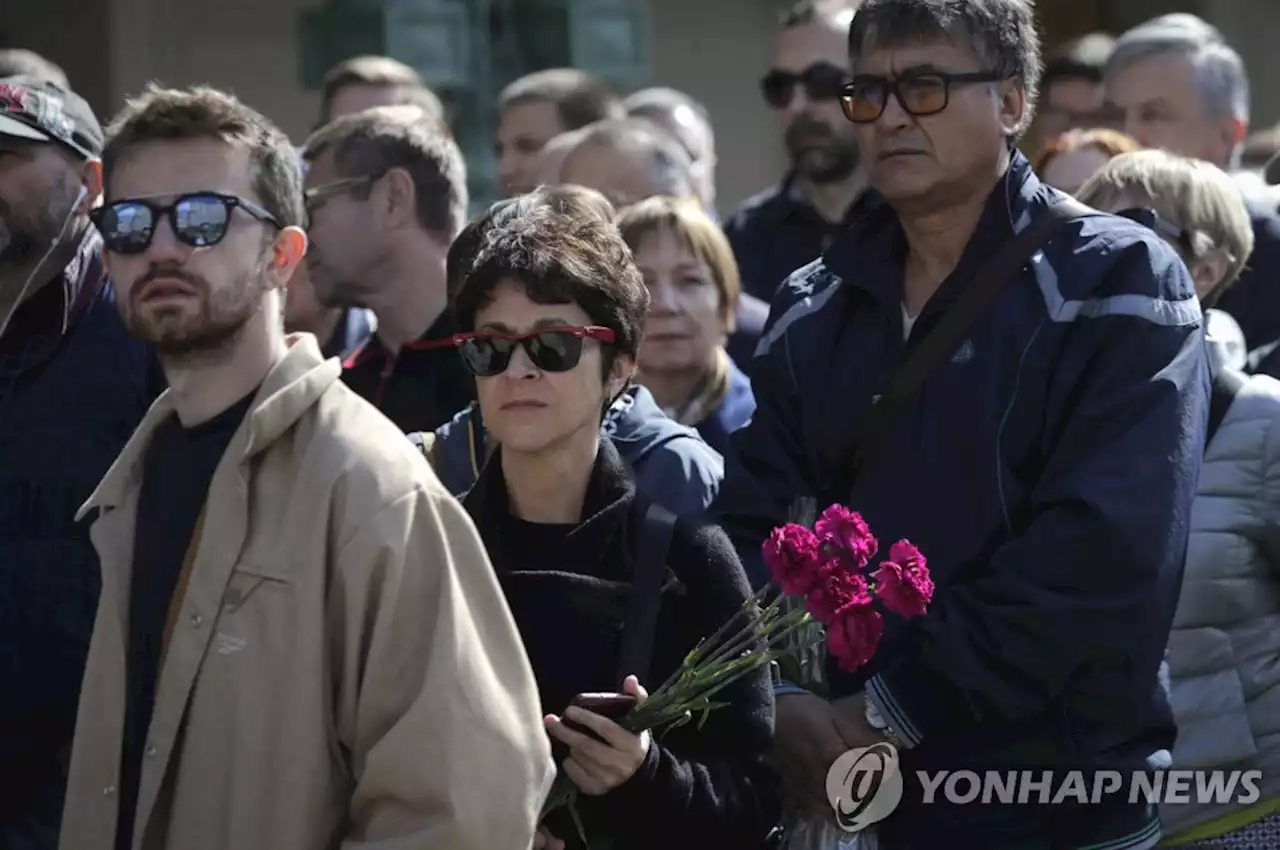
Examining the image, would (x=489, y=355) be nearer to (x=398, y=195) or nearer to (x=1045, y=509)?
(x=1045, y=509)

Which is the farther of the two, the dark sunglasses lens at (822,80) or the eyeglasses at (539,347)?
the dark sunglasses lens at (822,80)

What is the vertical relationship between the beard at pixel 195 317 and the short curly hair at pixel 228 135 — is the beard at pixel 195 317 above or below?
below

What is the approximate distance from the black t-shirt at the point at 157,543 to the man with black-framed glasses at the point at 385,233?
1.84m

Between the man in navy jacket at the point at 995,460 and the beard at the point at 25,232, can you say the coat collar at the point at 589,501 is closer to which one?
the man in navy jacket at the point at 995,460

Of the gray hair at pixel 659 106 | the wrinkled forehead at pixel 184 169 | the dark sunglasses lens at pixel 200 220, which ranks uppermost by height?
the wrinkled forehead at pixel 184 169

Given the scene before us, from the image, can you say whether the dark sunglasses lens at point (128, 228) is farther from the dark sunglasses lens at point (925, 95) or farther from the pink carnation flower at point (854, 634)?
the dark sunglasses lens at point (925, 95)

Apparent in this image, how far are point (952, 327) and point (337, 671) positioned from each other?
128cm

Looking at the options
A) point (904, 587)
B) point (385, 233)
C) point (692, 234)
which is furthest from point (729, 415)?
point (904, 587)

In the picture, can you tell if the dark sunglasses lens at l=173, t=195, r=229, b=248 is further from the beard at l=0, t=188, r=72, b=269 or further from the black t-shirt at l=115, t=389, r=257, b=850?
the beard at l=0, t=188, r=72, b=269

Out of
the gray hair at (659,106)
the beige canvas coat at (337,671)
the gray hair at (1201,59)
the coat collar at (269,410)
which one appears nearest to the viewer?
the beige canvas coat at (337,671)

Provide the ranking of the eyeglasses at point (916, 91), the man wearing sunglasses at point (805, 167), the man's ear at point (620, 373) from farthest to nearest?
the man wearing sunglasses at point (805, 167), the eyeglasses at point (916, 91), the man's ear at point (620, 373)

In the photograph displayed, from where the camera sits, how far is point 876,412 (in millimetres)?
3658

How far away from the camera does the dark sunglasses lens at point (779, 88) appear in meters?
7.14

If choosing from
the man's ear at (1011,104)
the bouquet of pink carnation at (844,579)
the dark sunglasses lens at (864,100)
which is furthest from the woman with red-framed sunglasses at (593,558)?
the man's ear at (1011,104)
